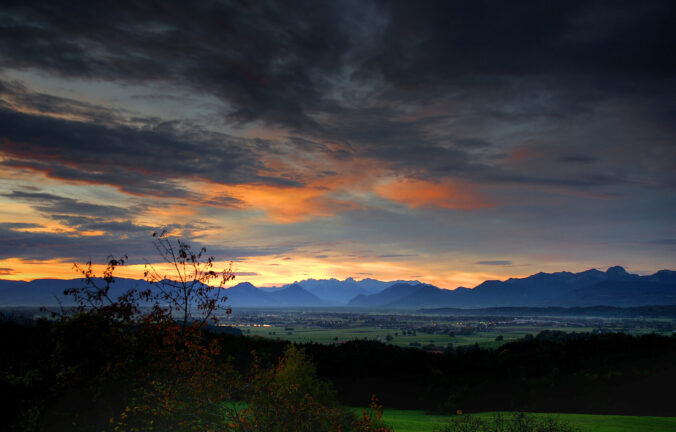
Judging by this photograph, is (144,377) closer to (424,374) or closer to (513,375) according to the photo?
(424,374)

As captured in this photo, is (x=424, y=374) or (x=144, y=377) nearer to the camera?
(x=144, y=377)

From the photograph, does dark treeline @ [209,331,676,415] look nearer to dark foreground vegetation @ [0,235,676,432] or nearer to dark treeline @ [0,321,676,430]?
dark treeline @ [0,321,676,430]

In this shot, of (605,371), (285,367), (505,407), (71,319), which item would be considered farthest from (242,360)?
(71,319)

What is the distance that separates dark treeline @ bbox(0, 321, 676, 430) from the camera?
1842cm

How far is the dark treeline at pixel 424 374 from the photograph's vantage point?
60.4 ft

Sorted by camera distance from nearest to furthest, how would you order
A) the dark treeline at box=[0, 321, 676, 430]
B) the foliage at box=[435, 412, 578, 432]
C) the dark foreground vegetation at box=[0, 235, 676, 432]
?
1. the dark foreground vegetation at box=[0, 235, 676, 432]
2. the dark treeline at box=[0, 321, 676, 430]
3. the foliage at box=[435, 412, 578, 432]

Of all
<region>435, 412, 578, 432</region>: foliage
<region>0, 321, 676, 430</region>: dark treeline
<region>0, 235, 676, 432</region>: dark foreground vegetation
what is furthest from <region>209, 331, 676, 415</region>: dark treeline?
<region>0, 235, 676, 432</region>: dark foreground vegetation

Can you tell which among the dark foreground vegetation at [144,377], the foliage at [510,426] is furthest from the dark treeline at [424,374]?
the foliage at [510,426]

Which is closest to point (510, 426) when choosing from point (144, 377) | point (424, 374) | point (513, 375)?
point (144, 377)

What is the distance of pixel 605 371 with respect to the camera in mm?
65000

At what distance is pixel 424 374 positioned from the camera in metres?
76.8

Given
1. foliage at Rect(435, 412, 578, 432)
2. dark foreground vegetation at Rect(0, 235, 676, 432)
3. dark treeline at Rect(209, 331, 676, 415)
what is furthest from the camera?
dark treeline at Rect(209, 331, 676, 415)

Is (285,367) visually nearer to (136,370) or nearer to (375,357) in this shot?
(136,370)

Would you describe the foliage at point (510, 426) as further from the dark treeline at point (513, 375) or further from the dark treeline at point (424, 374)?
the dark treeline at point (513, 375)
